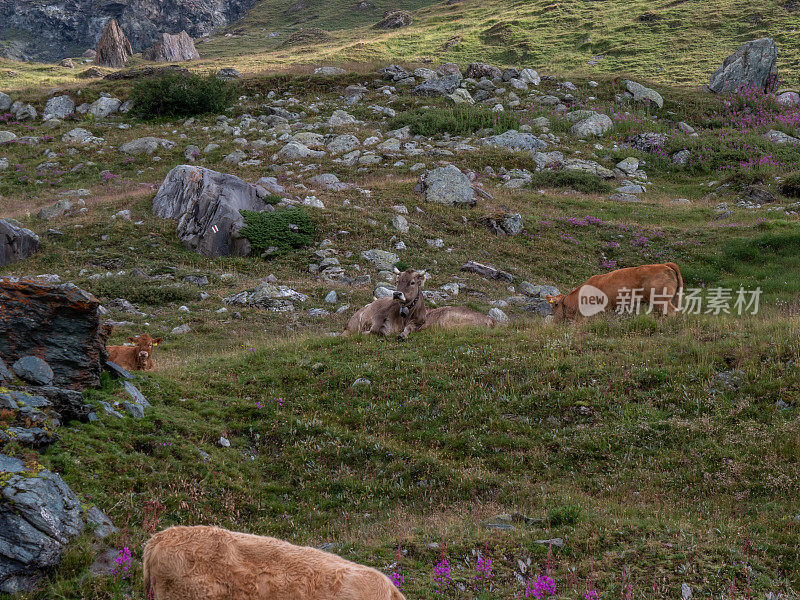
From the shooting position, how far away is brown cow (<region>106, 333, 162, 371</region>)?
44.3ft

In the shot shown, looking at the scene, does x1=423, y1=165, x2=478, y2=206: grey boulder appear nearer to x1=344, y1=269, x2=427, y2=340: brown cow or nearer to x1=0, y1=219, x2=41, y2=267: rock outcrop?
x1=344, y1=269, x2=427, y2=340: brown cow

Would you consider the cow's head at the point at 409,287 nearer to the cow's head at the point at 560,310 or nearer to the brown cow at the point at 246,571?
the cow's head at the point at 560,310

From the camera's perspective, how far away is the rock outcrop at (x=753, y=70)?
147 feet

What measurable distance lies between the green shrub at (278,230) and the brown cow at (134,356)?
10403 millimetres

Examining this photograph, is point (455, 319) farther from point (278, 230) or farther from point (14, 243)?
point (14, 243)

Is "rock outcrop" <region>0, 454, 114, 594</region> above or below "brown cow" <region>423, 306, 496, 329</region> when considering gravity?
above

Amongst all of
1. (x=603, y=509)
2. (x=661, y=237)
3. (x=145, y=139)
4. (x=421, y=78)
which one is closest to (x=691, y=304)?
(x=661, y=237)

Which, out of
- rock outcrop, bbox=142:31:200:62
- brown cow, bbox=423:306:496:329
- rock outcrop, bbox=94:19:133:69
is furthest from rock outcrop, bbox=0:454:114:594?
rock outcrop, bbox=142:31:200:62

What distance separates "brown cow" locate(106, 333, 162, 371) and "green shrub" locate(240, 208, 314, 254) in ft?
34.1

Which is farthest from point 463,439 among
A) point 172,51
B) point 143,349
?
point 172,51

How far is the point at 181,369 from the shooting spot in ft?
42.6

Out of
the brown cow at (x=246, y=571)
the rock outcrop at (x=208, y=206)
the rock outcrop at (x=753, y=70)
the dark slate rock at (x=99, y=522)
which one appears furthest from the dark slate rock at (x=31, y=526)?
the rock outcrop at (x=753, y=70)

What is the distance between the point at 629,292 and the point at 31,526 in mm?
14107

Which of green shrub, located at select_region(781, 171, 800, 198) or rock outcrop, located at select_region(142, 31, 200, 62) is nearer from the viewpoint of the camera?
green shrub, located at select_region(781, 171, 800, 198)
